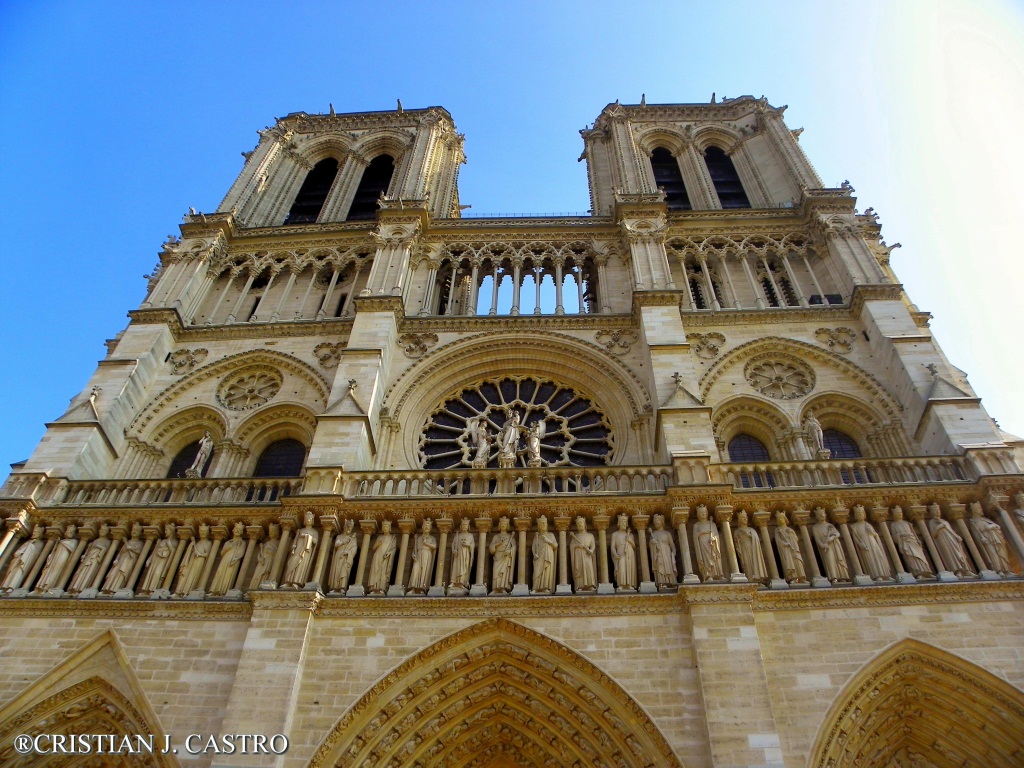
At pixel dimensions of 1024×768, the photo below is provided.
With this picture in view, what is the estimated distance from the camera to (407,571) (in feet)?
36.7

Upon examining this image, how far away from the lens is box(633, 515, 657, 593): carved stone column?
10.5m

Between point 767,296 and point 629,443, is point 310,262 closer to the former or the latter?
point 629,443

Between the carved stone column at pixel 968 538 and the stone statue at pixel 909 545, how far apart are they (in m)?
0.59

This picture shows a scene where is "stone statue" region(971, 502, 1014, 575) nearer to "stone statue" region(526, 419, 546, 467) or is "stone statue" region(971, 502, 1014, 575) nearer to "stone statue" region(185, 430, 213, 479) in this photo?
"stone statue" region(526, 419, 546, 467)

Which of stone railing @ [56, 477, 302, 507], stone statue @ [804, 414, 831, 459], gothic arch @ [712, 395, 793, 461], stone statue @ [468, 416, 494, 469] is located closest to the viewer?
stone railing @ [56, 477, 302, 507]

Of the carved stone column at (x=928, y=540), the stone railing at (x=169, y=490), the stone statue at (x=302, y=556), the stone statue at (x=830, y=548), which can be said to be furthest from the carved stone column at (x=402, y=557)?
the carved stone column at (x=928, y=540)

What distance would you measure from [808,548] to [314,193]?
58.8 ft

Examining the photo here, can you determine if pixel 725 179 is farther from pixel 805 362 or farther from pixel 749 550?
pixel 749 550

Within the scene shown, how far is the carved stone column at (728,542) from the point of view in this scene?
407 inches

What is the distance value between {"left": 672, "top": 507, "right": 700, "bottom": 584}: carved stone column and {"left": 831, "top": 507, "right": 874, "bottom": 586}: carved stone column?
82.5 inches

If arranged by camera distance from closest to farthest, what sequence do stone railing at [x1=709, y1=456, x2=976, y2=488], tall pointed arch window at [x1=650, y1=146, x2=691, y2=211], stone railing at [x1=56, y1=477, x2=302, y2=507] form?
stone railing at [x1=709, y1=456, x2=976, y2=488], stone railing at [x1=56, y1=477, x2=302, y2=507], tall pointed arch window at [x1=650, y1=146, x2=691, y2=211]

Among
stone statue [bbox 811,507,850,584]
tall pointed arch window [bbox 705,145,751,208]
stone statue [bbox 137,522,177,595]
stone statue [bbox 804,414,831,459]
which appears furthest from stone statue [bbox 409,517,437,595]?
tall pointed arch window [bbox 705,145,751,208]

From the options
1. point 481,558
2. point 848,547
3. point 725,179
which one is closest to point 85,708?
point 481,558

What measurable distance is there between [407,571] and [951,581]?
7.17 meters
